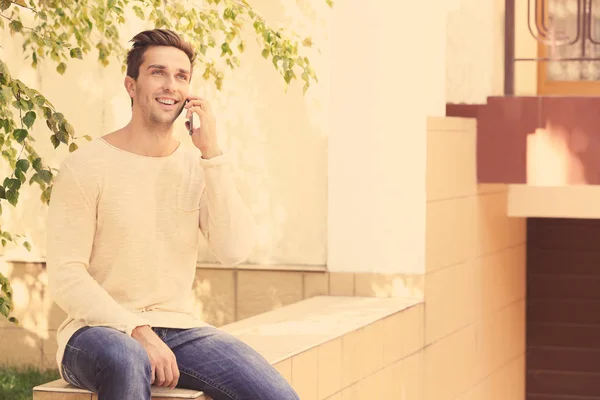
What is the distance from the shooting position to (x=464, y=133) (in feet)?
21.1

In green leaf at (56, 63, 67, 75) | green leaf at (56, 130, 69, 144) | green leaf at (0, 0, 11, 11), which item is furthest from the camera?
green leaf at (56, 63, 67, 75)

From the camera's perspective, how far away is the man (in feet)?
10.6

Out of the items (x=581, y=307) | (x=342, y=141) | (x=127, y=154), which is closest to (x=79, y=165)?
(x=127, y=154)

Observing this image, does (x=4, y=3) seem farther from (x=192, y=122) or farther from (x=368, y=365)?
(x=368, y=365)

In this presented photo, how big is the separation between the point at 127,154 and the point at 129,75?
Result: 237 millimetres

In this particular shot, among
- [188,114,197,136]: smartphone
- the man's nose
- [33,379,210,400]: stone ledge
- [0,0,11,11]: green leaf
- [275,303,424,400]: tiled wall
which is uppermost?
[0,0,11,11]: green leaf

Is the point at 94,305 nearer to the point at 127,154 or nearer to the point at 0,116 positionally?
the point at 127,154

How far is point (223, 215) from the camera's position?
136 inches

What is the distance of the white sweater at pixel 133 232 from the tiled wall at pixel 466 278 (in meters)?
2.51

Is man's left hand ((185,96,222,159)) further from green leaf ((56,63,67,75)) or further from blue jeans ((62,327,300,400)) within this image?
green leaf ((56,63,67,75))

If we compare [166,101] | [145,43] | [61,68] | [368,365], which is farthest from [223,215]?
[368,365]

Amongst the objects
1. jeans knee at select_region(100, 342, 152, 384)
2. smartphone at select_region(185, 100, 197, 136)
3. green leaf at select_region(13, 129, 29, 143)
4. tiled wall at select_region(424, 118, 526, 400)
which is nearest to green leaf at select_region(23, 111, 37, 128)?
green leaf at select_region(13, 129, 29, 143)

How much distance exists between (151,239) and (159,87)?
1.35 feet

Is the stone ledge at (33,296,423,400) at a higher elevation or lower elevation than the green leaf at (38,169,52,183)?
lower
